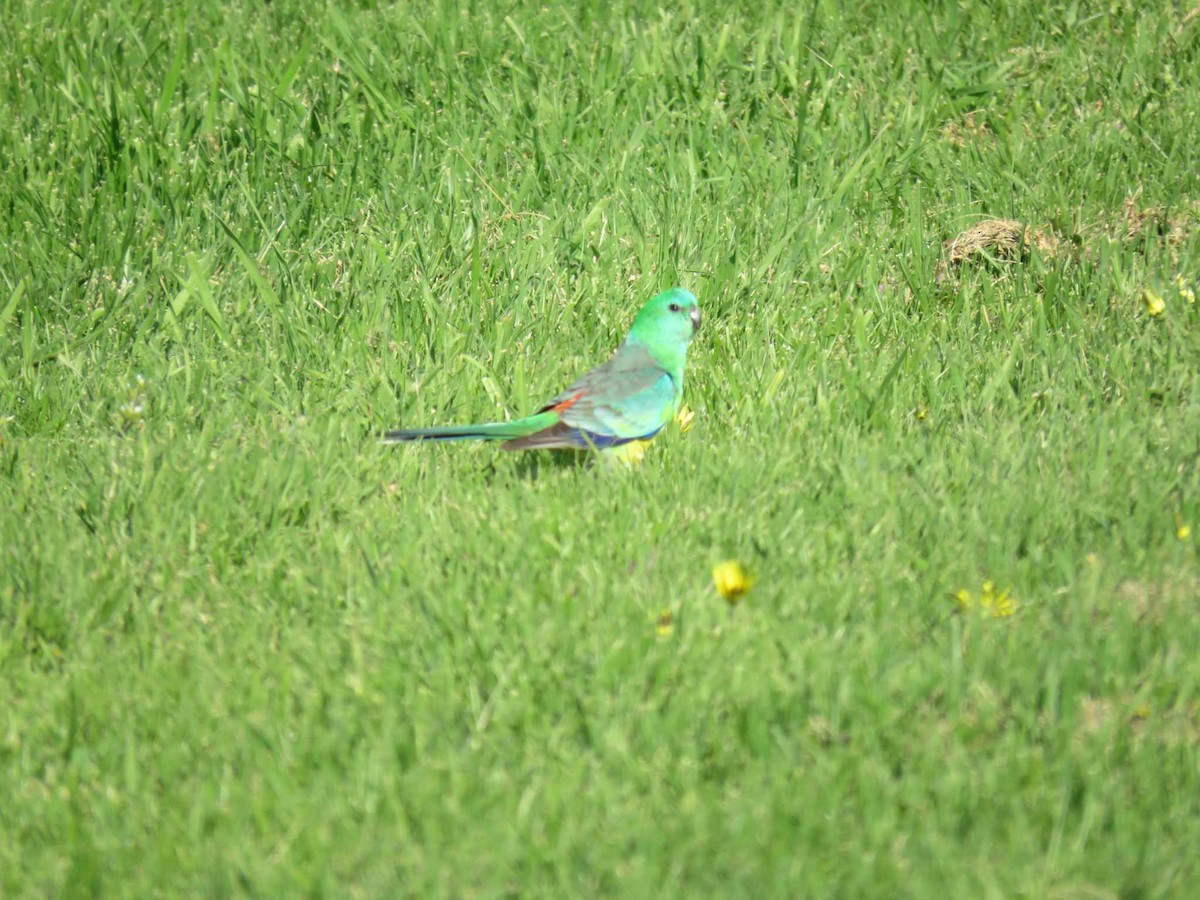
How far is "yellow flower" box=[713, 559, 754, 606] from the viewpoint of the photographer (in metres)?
3.06

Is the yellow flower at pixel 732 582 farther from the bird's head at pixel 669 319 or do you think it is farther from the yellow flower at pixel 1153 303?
the yellow flower at pixel 1153 303

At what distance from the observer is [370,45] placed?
19.0 feet

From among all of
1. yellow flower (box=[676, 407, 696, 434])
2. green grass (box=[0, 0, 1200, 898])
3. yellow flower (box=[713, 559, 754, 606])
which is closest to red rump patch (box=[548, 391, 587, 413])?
green grass (box=[0, 0, 1200, 898])

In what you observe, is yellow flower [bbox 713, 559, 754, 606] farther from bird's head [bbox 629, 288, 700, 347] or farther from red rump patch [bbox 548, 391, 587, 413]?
bird's head [bbox 629, 288, 700, 347]

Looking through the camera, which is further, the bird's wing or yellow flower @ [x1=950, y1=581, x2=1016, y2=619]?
the bird's wing

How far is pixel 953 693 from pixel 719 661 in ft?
1.68

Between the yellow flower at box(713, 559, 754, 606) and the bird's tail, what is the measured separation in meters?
0.94

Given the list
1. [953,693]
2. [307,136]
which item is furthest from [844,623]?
[307,136]

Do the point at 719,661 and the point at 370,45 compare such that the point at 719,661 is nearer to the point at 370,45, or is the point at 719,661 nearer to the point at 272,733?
the point at 272,733

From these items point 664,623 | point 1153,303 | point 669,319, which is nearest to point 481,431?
point 669,319

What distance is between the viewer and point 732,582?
121 inches

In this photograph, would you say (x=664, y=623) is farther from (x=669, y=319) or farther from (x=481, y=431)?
(x=669, y=319)

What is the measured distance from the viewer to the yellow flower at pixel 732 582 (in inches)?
121

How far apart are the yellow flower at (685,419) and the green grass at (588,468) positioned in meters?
0.06
